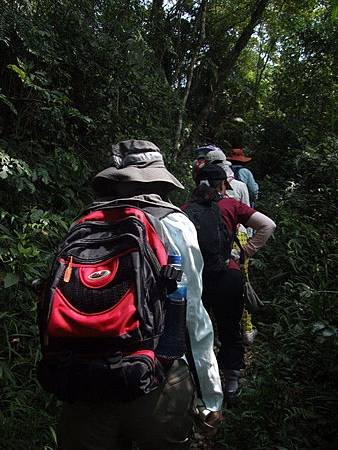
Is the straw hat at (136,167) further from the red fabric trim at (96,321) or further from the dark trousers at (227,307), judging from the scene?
the dark trousers at (227,307)

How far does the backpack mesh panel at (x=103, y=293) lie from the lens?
156 cm

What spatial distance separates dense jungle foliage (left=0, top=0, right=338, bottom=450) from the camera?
3.14 metres

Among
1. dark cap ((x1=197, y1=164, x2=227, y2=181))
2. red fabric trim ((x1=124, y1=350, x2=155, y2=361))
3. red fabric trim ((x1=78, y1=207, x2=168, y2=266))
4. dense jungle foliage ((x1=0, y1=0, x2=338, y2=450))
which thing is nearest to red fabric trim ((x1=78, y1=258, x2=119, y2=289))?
red fabric trim ((x1=78, y1=207, x2=168, y2=266))

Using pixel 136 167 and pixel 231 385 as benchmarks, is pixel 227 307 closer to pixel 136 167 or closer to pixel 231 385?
pixel 231 385

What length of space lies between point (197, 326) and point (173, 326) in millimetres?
179

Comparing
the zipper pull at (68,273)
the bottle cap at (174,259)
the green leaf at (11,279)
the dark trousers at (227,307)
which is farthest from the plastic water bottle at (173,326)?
the green leaf at (11,279)

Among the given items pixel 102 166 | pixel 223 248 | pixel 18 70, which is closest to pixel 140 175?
pixel 223 248

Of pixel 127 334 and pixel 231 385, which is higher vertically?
pixel 127 334

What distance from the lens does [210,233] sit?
9.86 ft

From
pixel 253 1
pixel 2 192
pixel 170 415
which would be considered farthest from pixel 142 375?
pixel 253 1

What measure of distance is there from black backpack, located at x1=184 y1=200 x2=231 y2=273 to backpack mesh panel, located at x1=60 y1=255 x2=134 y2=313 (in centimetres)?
146

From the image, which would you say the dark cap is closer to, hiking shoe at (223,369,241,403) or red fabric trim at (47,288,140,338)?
hiking shoe at (223,369,241,403)

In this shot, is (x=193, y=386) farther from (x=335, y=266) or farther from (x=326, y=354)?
(x=335, y=266)

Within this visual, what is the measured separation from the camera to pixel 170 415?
1.65m
